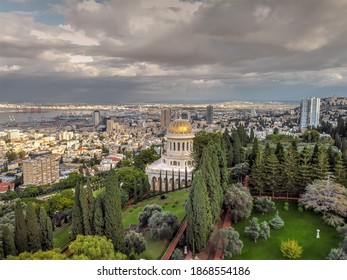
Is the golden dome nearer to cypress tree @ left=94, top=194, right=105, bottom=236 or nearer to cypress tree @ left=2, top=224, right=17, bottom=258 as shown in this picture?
cypress tree @ left=94, top=194, right=105, bottom=236

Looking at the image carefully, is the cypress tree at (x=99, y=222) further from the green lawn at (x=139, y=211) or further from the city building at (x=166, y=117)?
the city building at (x=166, y=117)

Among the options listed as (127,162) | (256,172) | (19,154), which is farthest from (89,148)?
(256,172)

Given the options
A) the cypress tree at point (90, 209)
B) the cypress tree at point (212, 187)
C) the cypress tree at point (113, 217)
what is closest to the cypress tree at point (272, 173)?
the cypress tree at point (212, 187)

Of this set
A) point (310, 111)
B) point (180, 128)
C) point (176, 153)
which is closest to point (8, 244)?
point (176, 153)

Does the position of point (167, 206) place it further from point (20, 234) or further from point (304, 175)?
point (20, 234)
